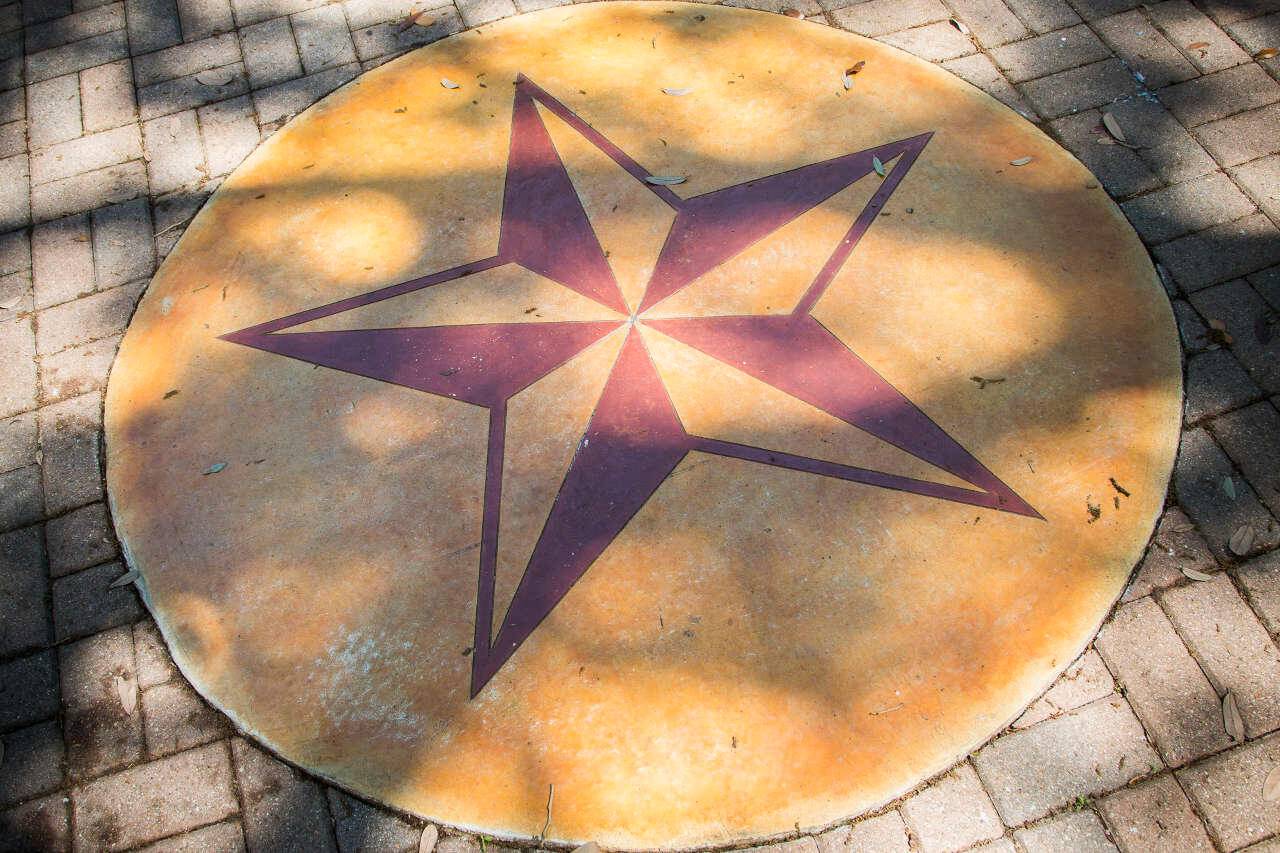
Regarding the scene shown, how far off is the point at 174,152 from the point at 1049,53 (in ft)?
11.0

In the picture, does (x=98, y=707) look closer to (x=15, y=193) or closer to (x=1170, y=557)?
(x=15, y=193)

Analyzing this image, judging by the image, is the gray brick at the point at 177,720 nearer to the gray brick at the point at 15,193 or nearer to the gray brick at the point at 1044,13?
the gray brick at the point at 15,193

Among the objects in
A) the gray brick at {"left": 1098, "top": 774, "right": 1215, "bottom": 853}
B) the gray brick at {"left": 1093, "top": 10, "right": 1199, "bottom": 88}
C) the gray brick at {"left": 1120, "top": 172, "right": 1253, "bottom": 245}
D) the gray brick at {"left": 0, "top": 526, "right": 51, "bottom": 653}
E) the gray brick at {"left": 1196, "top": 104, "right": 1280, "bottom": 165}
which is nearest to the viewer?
the gray brick at {"left": 1098, "top": 774, "right": 1215, "bottom": 853}

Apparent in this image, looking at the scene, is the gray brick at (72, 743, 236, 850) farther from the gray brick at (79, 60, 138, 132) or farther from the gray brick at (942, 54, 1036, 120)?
the gray brick at (942, 54, 1036, 120)

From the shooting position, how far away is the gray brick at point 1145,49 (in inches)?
136

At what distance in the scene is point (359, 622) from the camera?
8.10 ft

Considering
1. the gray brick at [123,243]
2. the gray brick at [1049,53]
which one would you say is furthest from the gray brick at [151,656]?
the gray brick at [1049,53]

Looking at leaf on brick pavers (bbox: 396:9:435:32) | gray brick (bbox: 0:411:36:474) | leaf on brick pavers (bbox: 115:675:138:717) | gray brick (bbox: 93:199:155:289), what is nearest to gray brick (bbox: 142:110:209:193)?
gray brick (bbox: 93:199:155:289)

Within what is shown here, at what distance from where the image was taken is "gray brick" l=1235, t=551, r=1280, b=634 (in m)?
2.38

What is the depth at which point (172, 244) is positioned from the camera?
129 inches

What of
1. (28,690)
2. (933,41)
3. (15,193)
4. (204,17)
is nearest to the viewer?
(28,690)

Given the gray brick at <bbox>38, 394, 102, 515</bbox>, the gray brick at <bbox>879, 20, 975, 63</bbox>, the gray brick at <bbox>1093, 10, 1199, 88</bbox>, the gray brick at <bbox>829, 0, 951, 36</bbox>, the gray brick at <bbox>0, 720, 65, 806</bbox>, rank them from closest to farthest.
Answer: the gray brick at <bbox>0, 720, 65, 806</bbox>
the gray brick at <bbox>38, 394, 102, 515</bbox>
the gray brick at <bbox>1093, 10, 1199, 88</bbox>
the gray brick at <bbox>879, 20, 975, 63</bbox>
the gray brick at <bbox>829, 0, 951, 36</bbox>

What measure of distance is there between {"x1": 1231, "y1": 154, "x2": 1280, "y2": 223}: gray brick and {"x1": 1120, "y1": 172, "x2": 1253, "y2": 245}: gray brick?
0.04m

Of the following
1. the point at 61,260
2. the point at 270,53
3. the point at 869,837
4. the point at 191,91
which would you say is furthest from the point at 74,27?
the point at 869,837
